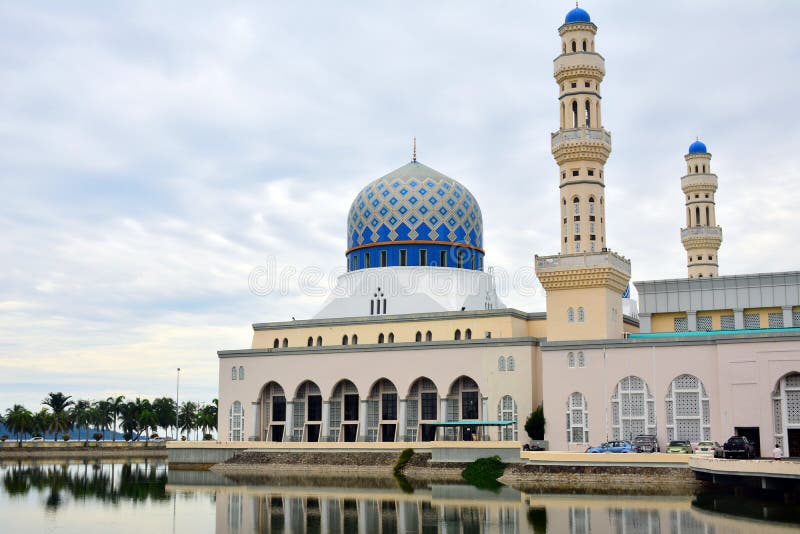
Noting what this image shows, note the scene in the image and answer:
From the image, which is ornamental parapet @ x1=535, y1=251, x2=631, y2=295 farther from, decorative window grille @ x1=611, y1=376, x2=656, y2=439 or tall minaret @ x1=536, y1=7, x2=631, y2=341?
decorative window grille @ x1=611, y1=376, x2=656, y2=439

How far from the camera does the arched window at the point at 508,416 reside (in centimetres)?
4419

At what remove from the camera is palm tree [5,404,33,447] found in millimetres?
76875

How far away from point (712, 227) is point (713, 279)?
33.7 ft

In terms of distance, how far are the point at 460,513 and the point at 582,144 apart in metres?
21.7

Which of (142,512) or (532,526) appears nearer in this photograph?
(532,526)

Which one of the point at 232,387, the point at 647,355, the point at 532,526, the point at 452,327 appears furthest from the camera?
the point at 232,387

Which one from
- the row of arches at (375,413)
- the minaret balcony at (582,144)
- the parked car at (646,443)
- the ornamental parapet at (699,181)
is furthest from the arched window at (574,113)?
the parked car at (646,443)

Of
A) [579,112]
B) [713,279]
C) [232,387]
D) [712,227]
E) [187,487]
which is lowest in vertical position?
[187,487]

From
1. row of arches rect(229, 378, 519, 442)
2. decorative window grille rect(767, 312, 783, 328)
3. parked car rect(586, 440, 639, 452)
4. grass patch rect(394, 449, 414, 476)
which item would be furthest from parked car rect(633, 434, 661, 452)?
grass patch rect(394, 449, 414, 476)

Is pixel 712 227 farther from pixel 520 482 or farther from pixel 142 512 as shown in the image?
pixel 142 512

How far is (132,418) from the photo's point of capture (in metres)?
→ 82.1

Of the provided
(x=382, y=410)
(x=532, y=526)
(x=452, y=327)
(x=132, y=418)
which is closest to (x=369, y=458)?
(x=382, y=410)

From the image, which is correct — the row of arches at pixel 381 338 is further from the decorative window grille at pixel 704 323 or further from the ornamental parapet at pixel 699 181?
the ornamental parapet at pixel 699 181

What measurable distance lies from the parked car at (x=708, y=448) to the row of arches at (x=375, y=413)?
9235 mm
